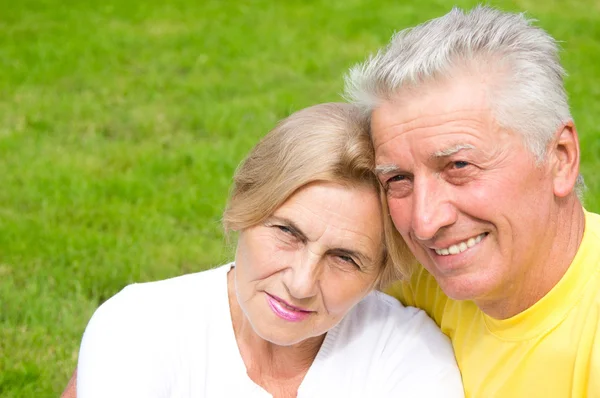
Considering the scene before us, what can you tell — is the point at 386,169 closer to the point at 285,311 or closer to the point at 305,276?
the point at 305,276

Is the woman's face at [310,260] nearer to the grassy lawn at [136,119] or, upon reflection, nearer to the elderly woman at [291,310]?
the elderly woman at [291,310]

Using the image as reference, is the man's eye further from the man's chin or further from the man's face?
the man's chin

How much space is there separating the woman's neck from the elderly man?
0.66m

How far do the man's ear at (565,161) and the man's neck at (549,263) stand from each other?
0.30 feet

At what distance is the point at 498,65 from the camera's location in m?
2.71

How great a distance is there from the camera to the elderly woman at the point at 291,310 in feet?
9.70

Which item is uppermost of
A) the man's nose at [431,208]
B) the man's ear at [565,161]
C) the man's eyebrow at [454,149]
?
the man's ear at [565,161]

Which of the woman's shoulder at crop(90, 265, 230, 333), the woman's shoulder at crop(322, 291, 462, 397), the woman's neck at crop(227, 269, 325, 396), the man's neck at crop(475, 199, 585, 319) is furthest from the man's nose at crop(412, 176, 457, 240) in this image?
the woman's shoulder at crop(90, 265, 230, 333)

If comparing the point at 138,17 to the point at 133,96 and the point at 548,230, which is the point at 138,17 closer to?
the point at 133,96

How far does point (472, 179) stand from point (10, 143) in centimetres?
469

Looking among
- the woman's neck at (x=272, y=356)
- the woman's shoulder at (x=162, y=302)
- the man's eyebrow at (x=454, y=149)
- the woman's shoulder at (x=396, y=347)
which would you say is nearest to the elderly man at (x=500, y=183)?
the man's eyebrow at (x=454, y=149)

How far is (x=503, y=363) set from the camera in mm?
2918

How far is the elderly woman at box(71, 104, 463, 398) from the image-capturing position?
2955mm

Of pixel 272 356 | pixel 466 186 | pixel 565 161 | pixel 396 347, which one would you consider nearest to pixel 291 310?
pixel 272 356
